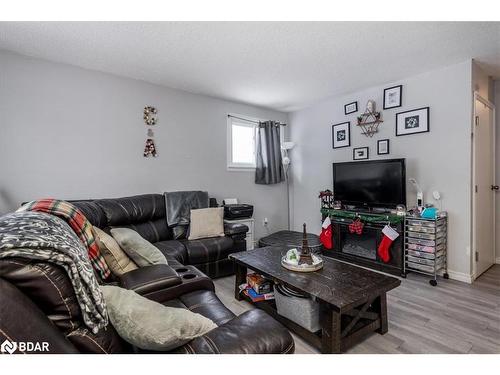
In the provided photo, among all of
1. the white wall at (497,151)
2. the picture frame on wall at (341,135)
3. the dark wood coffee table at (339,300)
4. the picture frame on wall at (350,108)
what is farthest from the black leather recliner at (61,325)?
the white wall at (497,151)

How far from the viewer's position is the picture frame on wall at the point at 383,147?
3.41m

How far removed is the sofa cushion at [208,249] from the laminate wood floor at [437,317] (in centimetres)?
31

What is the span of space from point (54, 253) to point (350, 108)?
3955 mm

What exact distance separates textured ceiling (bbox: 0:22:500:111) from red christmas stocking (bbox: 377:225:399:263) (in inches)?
73.9

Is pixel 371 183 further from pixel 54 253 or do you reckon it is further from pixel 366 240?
pixel 54 253

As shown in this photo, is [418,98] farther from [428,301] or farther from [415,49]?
[428,301]

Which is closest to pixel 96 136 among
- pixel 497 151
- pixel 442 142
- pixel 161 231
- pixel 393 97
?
pixel 161 231

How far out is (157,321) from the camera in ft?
2.77

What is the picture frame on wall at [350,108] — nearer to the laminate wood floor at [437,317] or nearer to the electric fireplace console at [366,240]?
the electric fireplace console at [366,240]

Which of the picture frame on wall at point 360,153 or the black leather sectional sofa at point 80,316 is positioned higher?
the picture frame on wall at point 360,153

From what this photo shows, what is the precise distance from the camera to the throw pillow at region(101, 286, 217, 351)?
2.68ft

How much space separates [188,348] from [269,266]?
50.0 inches

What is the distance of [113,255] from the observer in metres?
1.70

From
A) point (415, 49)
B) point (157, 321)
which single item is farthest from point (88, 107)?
point (415, 49)
